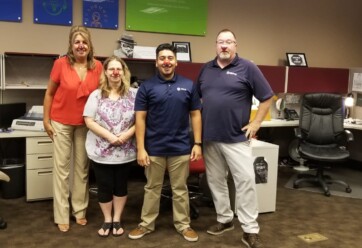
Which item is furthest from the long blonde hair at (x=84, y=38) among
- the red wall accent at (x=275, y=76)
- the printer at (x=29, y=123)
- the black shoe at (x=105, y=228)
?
the red wall accent at (x=275, y=76)

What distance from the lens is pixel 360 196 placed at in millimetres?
4074

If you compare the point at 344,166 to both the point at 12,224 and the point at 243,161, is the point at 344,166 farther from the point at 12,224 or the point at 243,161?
the point at 12,224

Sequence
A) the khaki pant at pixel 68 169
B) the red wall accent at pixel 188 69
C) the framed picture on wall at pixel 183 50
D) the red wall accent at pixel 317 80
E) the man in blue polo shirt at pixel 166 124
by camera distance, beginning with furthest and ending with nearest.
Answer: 1. the red wall accent at pixel 317 80
2. the framed picture on wall at pixel 183 50
3. the red wall accent at pixel 188 69
4. the khaki pant at pixel 68 169
5. the man in blue polo shirt at pixel 166 124

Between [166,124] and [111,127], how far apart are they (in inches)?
15.3

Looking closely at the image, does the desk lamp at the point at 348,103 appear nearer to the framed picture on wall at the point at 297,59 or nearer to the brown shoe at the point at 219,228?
the framed picture on wall at the point at 297,59

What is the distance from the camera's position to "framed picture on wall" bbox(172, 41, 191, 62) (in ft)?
15.1

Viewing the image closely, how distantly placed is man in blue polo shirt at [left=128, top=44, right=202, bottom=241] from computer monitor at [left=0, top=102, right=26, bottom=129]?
172 cm

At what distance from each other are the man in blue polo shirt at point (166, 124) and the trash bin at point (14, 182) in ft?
5.04

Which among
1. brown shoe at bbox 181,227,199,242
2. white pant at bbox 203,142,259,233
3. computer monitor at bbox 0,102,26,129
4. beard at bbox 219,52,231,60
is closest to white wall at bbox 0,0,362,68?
computer monitor at bbox 0,102,26,129

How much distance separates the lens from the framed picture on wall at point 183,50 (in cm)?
462

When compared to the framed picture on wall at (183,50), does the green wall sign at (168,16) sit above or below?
above

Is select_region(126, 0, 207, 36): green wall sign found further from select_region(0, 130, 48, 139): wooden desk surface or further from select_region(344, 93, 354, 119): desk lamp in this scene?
select_region(344, 93, 354, 119): desk lamp

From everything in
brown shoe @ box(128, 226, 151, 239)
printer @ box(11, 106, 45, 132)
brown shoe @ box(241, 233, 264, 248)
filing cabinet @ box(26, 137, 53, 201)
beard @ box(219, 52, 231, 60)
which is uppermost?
beard @ box(219, 52, 231, 60)

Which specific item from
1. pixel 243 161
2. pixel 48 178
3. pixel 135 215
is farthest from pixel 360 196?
pixel 48 178
